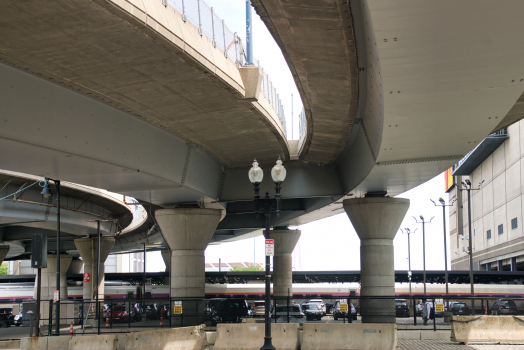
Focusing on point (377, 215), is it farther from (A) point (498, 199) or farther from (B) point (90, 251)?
(A) point (498, 199)

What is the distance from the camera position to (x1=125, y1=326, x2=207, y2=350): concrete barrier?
16703 millimetres

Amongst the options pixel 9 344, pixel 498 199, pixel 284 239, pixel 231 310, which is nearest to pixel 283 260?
pixel 284 239

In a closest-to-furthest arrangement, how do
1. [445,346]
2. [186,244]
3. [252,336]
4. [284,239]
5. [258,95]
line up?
1. [258,95]
2. [252,336]
3. [445,346]
4. [186,244]
5. [284,239]

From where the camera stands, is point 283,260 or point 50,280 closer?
point 283,260

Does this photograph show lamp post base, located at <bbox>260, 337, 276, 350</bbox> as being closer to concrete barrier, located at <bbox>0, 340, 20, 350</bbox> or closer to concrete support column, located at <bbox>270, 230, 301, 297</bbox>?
concrete barrier, located at <bbox>0, 340, 20, 350</bbox>

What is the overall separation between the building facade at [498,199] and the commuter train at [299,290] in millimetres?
17025

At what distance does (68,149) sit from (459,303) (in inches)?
1128

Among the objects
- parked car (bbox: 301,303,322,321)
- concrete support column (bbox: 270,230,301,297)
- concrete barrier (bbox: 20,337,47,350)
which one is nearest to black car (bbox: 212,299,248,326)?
parked car (bbox: 301,303,322,321)

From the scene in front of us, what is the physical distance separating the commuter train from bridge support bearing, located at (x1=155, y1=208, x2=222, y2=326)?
14.2 meters

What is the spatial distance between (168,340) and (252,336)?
8.68ft

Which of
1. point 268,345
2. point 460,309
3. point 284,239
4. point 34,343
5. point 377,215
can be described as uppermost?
point 377,215

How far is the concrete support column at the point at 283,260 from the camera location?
153 ft

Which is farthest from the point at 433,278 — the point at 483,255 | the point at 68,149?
the point at 68,149

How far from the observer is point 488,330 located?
18.4 m
